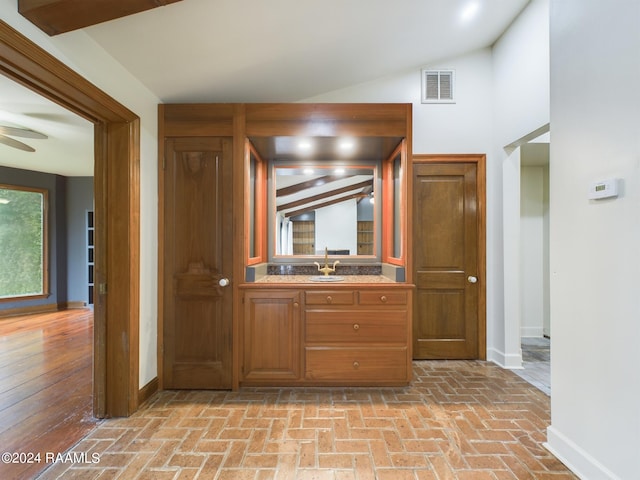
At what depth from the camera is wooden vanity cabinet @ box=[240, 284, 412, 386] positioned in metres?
2.56

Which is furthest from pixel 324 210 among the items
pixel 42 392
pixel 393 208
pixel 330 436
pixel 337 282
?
pixel 42 392

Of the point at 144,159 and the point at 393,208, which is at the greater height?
the point at 144,159

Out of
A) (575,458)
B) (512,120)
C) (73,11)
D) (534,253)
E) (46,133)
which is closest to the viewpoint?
(73,11)

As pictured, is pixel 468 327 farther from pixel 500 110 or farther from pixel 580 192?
pixel 500 110

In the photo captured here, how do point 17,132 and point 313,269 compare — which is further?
point 313,269

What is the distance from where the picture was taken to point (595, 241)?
1.59 meters

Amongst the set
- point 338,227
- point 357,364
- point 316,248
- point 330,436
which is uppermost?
point 338,227

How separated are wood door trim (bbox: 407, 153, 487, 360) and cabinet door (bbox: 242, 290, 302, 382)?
2034 mm

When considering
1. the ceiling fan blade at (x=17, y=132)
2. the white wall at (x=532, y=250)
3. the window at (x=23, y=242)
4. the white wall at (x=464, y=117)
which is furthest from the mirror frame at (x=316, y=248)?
the window at (x=23, y=242)

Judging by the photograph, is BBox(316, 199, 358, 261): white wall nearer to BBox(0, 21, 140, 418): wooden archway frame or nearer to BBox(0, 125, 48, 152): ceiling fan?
BBox(0, 21, 140, 418): wooden archway frame

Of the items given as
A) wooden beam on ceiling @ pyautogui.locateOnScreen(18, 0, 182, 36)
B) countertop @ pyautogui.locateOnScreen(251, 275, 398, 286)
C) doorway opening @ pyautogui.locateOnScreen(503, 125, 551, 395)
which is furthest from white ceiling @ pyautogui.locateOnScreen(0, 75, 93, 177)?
doorway opening @ pyautogui.locateOnScreen(503, 125, 551, 395)

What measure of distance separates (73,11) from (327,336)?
2607 mm

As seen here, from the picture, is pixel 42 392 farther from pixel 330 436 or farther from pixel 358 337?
pixel 358 337

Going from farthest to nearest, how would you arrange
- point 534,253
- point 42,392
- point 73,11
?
point 534,253 → point 42,392 → point 73,11
